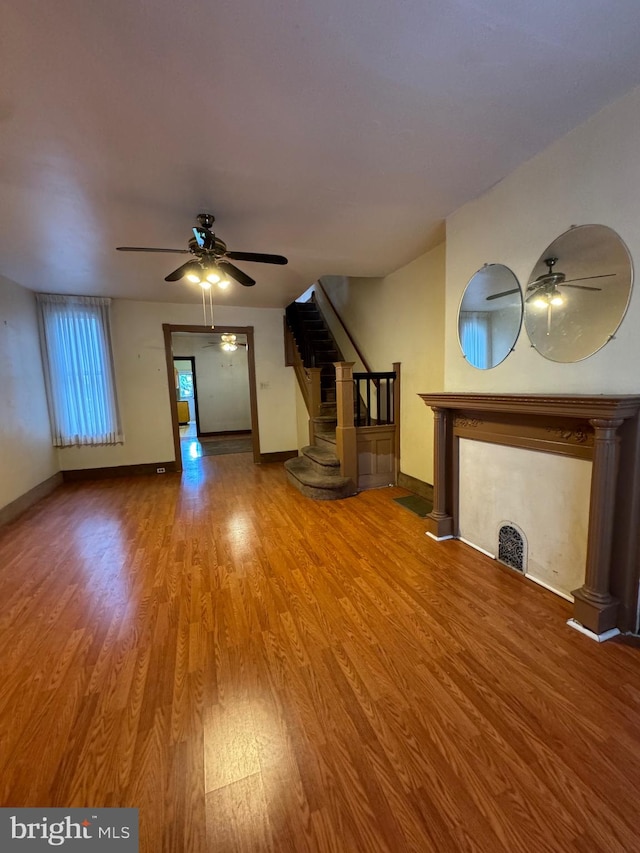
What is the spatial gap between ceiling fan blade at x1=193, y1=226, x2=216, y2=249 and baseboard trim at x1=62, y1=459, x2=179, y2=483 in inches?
154

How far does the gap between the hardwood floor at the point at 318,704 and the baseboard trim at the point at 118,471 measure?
264 cm

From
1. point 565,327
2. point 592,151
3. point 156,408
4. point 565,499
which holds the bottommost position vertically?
point 565,499

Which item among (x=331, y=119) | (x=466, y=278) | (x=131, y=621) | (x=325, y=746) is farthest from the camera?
(x=466, y=278)

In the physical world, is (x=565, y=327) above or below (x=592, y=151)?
below

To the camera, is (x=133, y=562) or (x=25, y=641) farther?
(x=133, y=562)

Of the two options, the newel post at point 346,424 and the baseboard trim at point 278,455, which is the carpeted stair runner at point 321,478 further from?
the baseboard trim at point 278,455

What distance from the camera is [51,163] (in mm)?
1924

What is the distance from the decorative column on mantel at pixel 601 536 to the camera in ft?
5.62

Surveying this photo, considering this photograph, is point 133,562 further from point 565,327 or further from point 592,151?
point 592,151

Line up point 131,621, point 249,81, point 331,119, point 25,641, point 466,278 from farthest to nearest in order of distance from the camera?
point 466,278 < point 131,621 < point 25,641 < point 331,119 < point 249,81

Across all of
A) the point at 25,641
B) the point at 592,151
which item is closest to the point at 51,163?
the point at 25,641

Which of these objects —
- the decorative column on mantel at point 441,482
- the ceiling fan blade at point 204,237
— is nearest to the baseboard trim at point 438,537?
the decorative column on mantel at point 441,482

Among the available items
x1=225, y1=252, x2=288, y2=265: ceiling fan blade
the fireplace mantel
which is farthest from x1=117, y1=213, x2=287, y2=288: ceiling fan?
the fireplace mantel

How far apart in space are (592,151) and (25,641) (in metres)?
3.94
